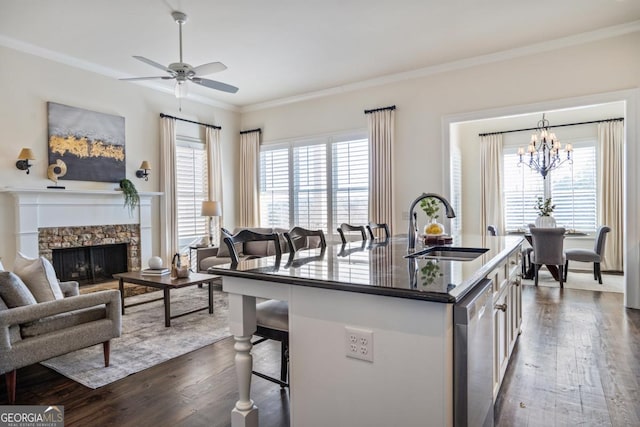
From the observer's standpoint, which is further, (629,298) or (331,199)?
(331,199)

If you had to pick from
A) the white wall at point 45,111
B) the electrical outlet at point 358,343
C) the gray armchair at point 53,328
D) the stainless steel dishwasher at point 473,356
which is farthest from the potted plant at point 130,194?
the stainless steel dishwasher at point 473,356

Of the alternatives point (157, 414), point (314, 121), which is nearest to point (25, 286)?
point (157, 414)

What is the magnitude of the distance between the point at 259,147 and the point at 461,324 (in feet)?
21.3

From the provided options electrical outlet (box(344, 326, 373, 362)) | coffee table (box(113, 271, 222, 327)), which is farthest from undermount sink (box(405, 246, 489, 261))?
coffee table (box(113, 271, 222, 327))

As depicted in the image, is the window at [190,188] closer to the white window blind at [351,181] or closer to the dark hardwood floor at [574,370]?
the white window blind at [351,181]

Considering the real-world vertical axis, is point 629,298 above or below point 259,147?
below

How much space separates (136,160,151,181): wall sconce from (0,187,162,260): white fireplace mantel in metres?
0.32

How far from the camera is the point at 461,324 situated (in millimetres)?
1285

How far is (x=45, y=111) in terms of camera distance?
15.5 feet

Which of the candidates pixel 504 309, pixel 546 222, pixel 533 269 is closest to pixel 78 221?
pixel 504 309

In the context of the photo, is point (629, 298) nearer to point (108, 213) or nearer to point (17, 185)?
point (108, 213)

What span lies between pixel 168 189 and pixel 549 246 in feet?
19.4
